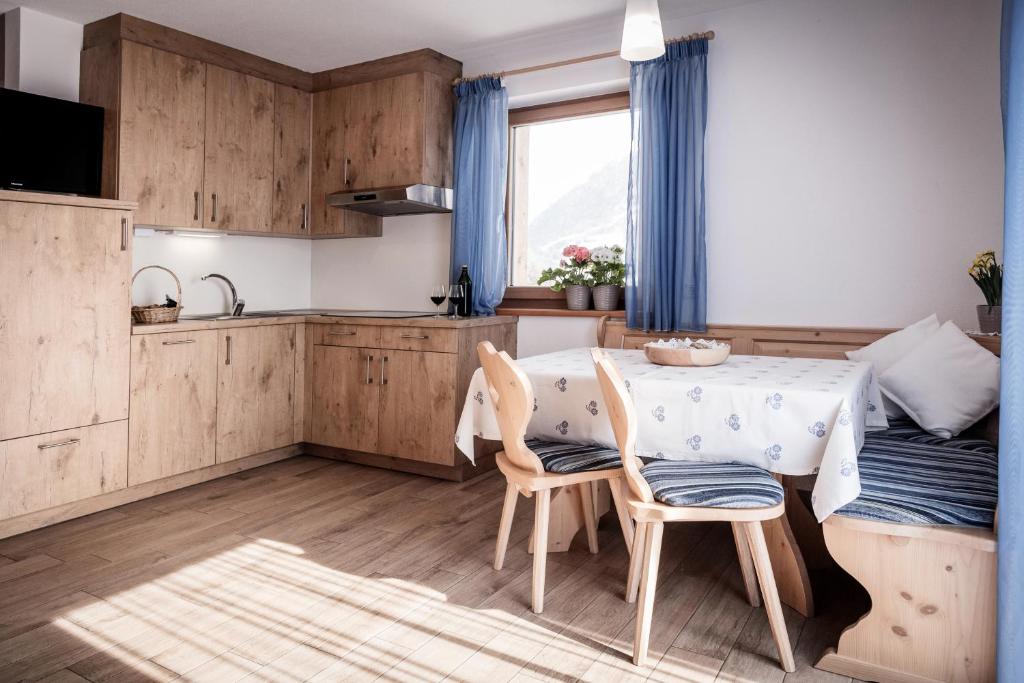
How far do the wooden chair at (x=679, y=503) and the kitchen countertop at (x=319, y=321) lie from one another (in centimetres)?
189

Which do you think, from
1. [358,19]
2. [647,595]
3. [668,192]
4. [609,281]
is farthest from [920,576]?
[358,19]

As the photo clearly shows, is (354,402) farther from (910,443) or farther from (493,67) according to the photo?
(910,443)

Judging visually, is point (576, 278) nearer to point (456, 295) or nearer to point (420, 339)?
point (456, 295)

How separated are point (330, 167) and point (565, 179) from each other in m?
1.51

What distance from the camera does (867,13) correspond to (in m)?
3.19

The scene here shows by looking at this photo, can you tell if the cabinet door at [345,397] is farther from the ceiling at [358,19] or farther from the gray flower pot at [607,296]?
the ceiling at [358,19]

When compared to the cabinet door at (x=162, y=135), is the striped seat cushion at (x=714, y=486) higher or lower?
lower

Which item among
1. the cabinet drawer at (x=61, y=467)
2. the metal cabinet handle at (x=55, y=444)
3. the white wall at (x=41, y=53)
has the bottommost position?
the cabinet drawer at (x=61, y=467)

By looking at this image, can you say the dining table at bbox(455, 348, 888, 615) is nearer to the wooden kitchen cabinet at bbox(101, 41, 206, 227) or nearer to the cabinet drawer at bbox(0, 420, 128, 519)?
the cabinet drawer at bbox(0, 420, 128, 519)

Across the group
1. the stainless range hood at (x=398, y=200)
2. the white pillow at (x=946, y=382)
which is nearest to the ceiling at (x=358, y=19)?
the stainless range hood at (x=398, y=200)

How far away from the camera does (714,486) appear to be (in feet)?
6.36

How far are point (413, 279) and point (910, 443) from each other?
3.05 meters

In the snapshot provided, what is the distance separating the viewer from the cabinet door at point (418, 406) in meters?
3.78

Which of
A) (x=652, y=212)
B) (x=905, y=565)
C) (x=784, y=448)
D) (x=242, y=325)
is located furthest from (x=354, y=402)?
(x=905, y=565)
